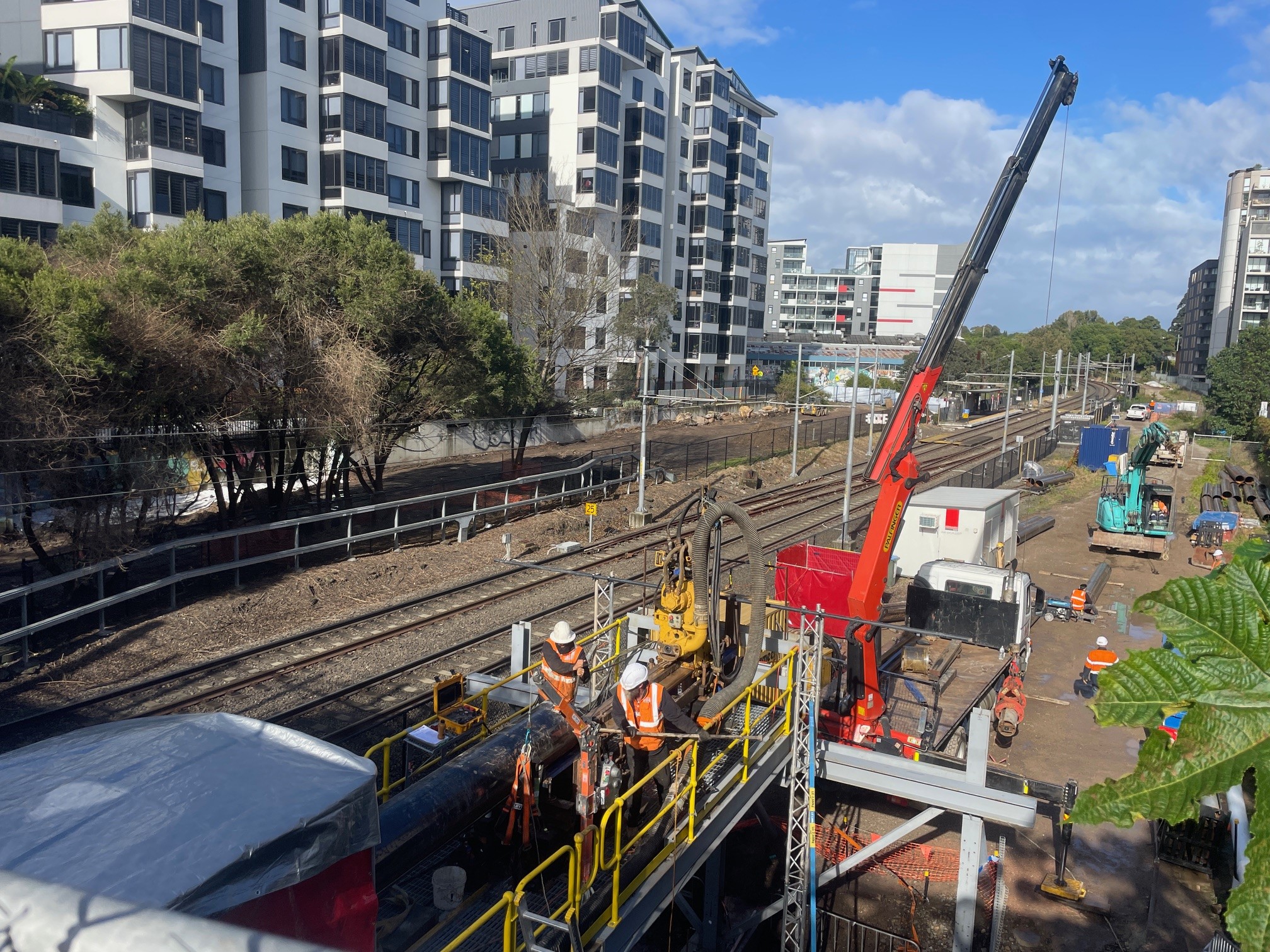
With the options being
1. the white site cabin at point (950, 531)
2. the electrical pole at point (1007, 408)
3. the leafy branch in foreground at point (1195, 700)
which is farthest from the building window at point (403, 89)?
the leafy branch in foreground at point (1195, 700)

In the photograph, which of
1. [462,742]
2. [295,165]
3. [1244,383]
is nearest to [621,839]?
[462,742]

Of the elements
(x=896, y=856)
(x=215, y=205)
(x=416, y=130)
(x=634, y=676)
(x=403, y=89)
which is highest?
(x=403, y=89)

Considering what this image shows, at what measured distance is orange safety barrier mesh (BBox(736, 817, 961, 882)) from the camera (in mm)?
11641

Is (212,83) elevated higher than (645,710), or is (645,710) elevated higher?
(212,83)

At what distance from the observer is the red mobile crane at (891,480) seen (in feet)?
40.1

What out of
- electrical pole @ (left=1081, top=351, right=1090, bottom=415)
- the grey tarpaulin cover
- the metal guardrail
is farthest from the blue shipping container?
the grey tarpaulin cover

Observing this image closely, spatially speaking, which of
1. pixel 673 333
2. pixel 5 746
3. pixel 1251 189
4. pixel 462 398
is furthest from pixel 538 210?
pixel 1251 189

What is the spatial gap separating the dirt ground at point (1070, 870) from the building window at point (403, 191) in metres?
35.6

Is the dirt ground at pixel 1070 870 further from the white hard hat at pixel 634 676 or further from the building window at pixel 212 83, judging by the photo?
the building window at pixel 212 83

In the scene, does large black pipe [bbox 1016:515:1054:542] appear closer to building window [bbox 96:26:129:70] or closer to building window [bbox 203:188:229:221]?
building window [bbox 203:188:229:221]

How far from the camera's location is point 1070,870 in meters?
11.2

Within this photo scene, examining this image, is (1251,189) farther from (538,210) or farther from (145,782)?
(145,782)

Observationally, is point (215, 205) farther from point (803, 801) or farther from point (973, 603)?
point (803, 801)

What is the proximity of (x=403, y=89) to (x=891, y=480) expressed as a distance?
38.7m
